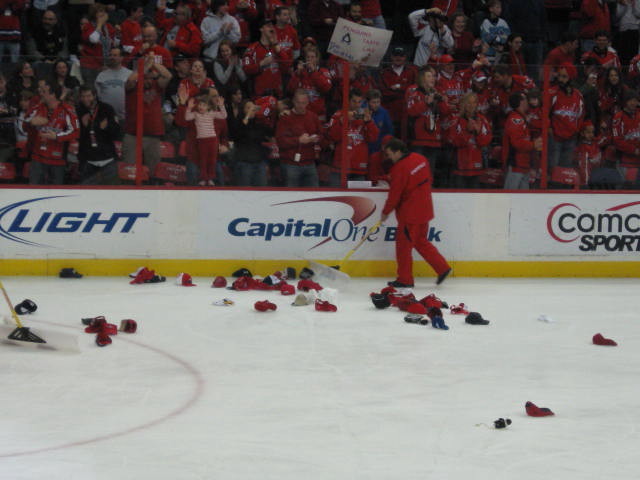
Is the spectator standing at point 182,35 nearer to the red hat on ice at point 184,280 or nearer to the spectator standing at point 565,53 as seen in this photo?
the red hat on ice at point 184,280

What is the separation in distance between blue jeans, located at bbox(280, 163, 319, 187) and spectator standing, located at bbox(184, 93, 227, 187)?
80 cm

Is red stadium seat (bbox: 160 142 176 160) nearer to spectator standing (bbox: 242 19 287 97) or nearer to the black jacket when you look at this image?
the black jacket

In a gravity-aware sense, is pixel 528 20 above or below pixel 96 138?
above

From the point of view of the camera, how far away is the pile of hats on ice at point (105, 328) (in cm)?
759

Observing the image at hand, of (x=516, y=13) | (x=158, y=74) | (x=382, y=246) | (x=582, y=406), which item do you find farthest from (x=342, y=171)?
(x=582, y=406)

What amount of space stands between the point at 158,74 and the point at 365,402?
5827 millimetres

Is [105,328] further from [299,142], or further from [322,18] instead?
[322,18]

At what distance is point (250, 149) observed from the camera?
10984mm

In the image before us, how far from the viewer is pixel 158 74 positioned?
35.7 ft

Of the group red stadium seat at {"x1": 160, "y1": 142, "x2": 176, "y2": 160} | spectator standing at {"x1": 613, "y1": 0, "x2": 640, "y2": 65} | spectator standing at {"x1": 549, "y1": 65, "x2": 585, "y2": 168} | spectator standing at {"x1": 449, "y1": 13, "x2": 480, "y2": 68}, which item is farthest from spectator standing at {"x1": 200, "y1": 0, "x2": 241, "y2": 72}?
spectator standing at {"x1": 613, "y1": 0, "x2": 640, "y2": 65}

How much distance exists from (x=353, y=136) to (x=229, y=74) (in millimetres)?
1528

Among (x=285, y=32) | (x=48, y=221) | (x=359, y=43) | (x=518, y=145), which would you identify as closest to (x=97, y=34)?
(x=285, y=32)

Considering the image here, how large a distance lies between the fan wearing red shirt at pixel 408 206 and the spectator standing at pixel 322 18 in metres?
3.58

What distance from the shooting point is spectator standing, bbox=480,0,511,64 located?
1366 centimetres
